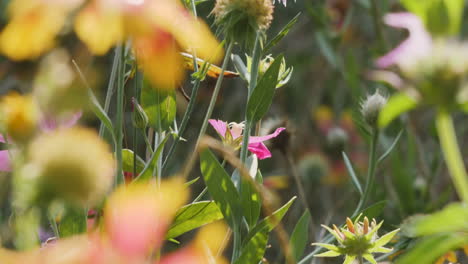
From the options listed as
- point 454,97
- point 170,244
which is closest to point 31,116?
point 454,97

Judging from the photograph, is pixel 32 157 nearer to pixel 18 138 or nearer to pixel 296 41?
pixel 18 138

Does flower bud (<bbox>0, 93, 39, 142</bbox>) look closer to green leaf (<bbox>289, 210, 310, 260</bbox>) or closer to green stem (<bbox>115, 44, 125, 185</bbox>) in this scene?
green stem (<bbox>115, 44, 125, 185</bbox>)

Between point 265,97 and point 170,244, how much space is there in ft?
2.09

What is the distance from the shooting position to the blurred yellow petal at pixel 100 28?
0.23 metres

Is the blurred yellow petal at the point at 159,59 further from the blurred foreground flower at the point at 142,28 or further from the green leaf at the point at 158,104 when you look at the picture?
the green leaf at the point at 158,104

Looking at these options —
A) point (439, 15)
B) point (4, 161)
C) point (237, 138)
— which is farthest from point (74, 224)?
point (439, 15)

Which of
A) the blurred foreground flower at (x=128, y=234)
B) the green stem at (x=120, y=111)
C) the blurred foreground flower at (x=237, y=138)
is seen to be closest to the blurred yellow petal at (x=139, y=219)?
the blurred foreground flower at (x=128, y=234)

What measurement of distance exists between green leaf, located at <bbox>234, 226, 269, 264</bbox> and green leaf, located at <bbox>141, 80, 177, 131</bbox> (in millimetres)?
99

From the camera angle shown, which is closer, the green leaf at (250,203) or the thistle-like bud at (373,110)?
the green leaf at (250,203)

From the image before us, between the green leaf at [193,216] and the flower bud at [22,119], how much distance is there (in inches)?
8.3

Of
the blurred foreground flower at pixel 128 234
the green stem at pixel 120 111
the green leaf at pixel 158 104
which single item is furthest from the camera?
the green leaf at pixel 158 104

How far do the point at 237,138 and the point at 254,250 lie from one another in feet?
0.45

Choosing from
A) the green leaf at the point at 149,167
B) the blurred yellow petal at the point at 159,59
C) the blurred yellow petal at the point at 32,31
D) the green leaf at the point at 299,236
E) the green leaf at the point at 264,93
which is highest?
the blurred yellow petal at the point at 32,31

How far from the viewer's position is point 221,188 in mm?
407
